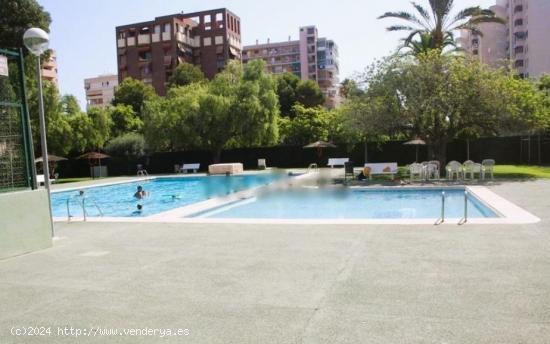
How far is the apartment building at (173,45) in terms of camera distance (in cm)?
7231

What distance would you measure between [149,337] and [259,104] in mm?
32838

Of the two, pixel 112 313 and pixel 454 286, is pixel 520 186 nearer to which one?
pixel 454 286

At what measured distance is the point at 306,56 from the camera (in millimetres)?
112375

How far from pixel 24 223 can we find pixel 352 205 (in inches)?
416

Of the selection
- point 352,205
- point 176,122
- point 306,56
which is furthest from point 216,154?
point 306,56

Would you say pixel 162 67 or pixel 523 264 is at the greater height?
pixel 162 67

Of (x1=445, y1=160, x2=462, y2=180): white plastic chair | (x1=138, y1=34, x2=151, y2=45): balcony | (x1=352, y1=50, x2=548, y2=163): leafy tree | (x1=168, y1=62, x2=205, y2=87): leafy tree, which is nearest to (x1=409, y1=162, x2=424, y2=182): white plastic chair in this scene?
(x1=445, y1=160, x2=462, y2=180): white plastic chair

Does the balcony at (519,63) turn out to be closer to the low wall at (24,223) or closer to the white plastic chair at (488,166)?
the white plastic chair at (488,166)

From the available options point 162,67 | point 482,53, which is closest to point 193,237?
point 162,67

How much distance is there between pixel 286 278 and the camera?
602cm

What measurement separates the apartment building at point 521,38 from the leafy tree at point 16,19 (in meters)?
57.6

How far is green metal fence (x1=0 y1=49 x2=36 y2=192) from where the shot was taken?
8391 mm

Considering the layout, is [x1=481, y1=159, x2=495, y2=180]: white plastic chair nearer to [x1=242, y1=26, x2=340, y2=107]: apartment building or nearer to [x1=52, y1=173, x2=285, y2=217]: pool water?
[x1=52, y1=173, x2=285, y2=217]: pool water

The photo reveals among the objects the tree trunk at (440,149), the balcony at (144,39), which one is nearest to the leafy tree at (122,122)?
the balcony at (144,39)
